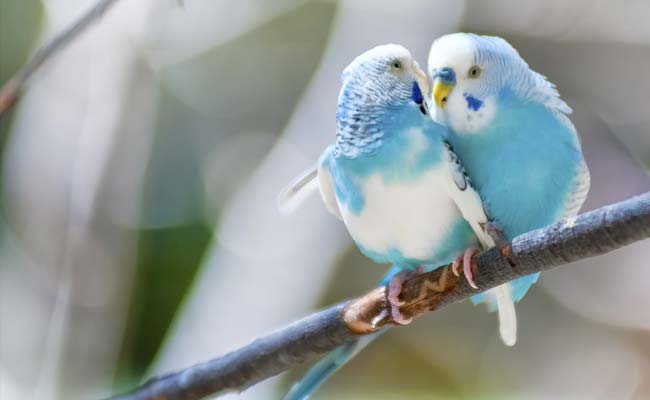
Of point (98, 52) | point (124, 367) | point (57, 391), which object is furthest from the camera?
point (124, 367)

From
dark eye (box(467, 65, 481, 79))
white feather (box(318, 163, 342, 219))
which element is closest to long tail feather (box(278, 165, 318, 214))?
white feather (box(318, 163, 342, 219))

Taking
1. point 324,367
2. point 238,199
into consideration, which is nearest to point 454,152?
point 324,367

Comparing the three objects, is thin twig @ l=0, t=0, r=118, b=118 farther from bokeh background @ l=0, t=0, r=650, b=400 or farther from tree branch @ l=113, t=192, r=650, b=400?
bokeh background @ l=0, t=0, r=650, b=400

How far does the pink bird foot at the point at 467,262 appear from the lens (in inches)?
33.9

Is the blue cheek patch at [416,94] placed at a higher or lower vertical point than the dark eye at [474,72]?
lower

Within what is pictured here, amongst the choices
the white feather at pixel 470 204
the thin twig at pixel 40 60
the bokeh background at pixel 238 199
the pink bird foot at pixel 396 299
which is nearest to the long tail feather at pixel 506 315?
the white feather at pixel 470 204

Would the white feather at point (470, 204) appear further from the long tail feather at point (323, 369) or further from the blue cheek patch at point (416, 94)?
the long tail feather at point (323, 369)

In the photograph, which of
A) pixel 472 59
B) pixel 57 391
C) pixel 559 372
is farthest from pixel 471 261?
pixel 559 372

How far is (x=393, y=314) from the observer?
94cm

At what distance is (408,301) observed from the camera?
0.93 m

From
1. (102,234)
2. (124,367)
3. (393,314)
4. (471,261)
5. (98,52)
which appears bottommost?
(124,367)

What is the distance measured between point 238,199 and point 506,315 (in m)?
1.63

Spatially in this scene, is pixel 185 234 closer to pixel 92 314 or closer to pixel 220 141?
pixel 220 141

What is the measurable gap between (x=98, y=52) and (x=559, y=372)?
6.08 ft
